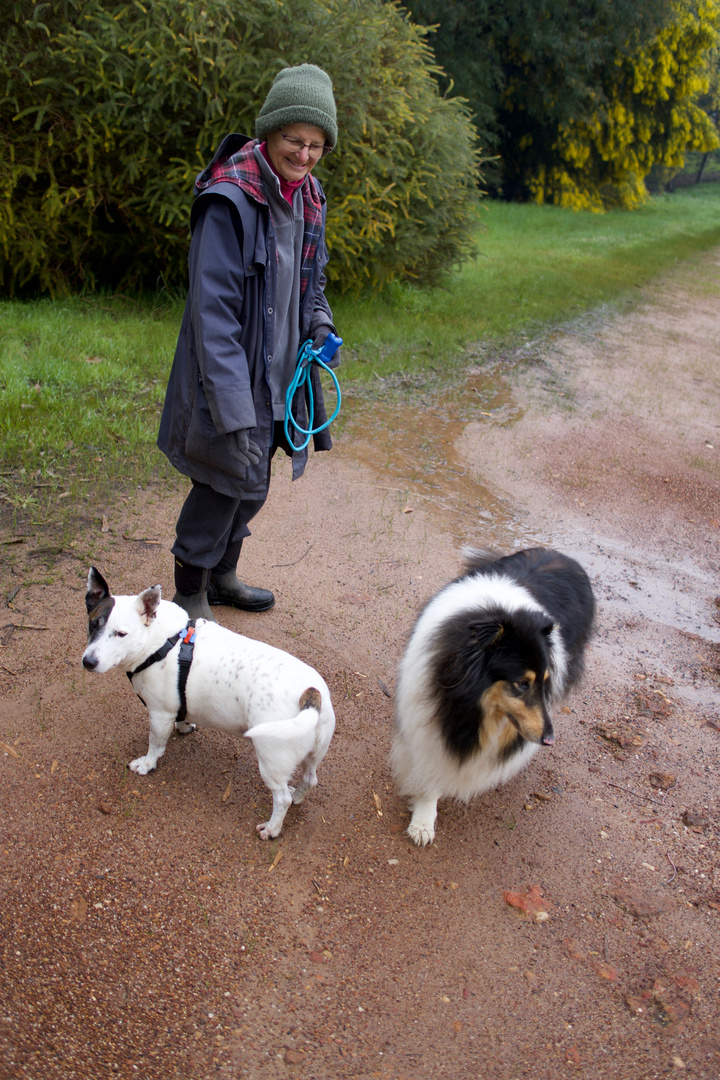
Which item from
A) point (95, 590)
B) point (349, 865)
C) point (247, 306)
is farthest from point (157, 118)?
point (349, 865)

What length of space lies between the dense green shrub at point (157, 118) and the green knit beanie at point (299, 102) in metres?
4.85

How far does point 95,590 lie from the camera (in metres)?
2.75

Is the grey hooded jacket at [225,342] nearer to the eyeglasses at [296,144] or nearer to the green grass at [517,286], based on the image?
the eyeglasses at [296,144]

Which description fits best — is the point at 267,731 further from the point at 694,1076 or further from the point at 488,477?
the point at 488,477

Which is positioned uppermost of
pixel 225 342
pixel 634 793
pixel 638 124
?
pixel 638 124

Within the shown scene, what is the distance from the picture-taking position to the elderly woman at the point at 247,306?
2803 millimetres

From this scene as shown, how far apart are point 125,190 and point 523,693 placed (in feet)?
23.8

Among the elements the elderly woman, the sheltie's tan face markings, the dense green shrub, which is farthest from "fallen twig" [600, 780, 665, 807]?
the dense green shrub

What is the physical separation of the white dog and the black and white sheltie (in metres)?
0.38

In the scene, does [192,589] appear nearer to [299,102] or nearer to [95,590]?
[95,590]

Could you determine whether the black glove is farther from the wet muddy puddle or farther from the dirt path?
the wet muddy puddle

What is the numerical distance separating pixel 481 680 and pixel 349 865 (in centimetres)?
86

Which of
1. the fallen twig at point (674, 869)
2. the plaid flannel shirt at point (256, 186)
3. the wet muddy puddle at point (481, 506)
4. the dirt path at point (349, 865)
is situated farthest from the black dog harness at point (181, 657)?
the wet muddy puddle at point (481, 506)

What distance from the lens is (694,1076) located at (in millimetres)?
2180
